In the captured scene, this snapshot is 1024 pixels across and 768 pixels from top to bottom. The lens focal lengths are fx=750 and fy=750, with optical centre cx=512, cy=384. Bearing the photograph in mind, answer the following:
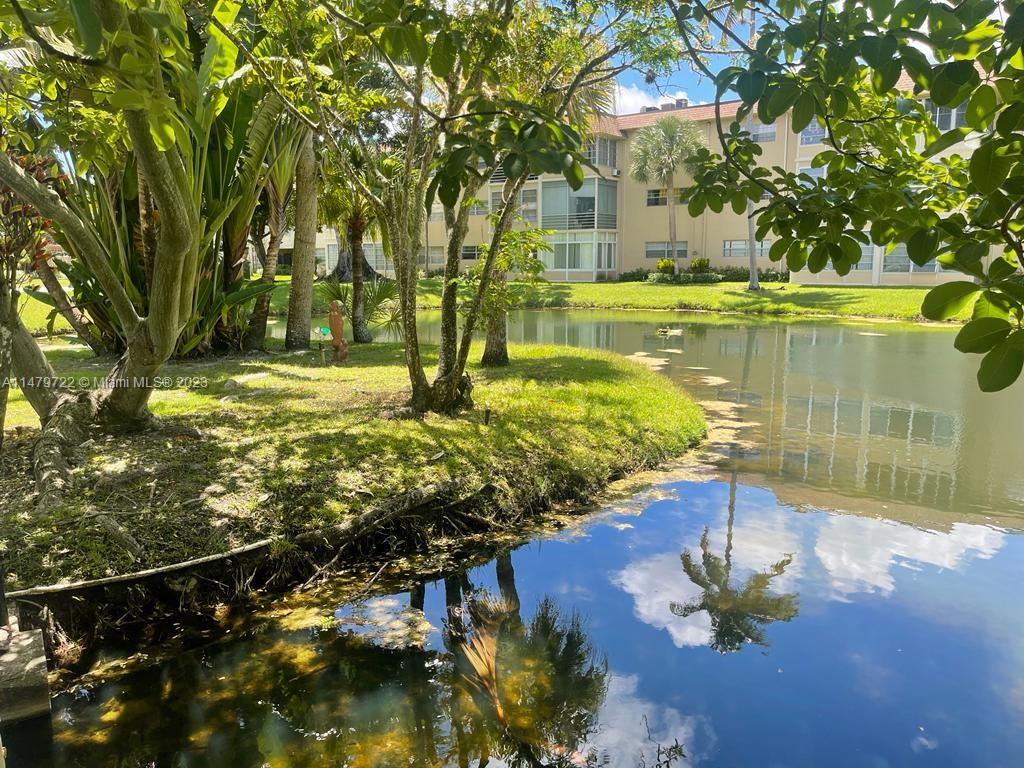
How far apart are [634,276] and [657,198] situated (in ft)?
16.6

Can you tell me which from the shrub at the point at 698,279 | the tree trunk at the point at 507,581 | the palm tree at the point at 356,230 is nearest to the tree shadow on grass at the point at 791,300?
the shrub at the point at 698,279

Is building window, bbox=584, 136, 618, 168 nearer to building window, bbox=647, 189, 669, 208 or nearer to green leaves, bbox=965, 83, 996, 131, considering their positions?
building window, bbox=647, 189, 669, 208

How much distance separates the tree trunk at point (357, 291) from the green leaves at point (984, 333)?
15.4 m

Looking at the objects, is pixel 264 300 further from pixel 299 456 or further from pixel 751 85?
pixel 751 85

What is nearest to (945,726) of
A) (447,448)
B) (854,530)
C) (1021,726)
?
(1021,726)

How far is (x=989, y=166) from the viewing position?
1.86 meters

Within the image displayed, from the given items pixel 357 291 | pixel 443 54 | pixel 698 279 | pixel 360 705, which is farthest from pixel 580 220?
pixel 443 54

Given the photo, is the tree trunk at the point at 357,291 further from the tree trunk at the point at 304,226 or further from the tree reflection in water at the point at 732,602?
the tree reflection in water at the point at 732,602

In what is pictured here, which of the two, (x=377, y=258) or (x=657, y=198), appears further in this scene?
(x=377, y=258)

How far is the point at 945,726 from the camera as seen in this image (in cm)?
420

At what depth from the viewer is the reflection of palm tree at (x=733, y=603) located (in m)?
5.17

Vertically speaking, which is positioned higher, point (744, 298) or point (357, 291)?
point (357, 291)

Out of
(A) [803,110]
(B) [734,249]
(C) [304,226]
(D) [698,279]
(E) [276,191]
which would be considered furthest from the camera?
(B) [734,249]

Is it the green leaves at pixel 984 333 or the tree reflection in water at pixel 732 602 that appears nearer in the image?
the green leaves at pixel 984 333
